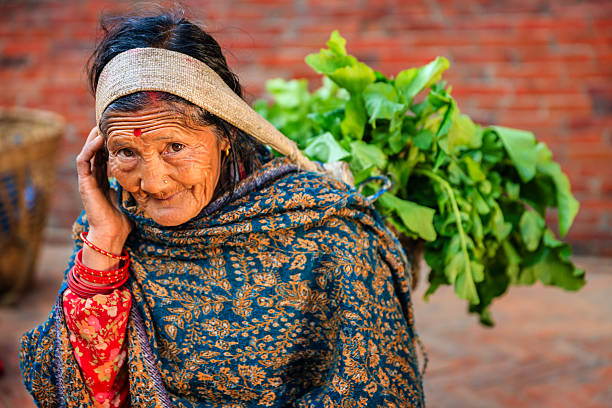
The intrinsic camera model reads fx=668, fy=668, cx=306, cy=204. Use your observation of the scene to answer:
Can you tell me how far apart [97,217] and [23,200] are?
2.55m

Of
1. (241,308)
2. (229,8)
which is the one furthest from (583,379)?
(229,8)

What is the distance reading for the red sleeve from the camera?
1.92m

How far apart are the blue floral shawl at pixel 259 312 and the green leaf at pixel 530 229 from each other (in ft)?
2.38

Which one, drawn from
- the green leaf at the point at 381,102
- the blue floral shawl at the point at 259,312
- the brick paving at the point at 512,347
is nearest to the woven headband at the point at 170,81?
the blue floral shawl at the point at 259,312

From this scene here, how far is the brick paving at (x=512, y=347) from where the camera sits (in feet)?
10.9

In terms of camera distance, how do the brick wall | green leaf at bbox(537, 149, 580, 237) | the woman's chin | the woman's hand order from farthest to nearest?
the brick wall < green leaf at bbox(537, 149, 580, 237) < the woman's hand < the woman's chin

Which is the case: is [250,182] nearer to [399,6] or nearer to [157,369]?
[157,369]

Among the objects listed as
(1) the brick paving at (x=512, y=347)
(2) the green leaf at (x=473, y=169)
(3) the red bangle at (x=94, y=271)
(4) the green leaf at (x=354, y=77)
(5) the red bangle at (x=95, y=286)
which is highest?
(4) the green leaf at (x=354, y=77)

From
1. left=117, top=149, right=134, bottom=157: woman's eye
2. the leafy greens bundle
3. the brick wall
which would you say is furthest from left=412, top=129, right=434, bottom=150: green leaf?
the brick wall

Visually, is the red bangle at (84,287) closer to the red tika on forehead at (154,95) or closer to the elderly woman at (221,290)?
the elderly woman at (221,290)

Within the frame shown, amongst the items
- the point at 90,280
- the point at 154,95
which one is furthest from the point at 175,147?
the point at 90,280

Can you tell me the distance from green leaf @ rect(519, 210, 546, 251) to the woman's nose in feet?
4.49

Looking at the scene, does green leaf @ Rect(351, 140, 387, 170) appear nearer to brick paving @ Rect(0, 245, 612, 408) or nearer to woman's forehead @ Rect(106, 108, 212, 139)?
woman's forehead @ Rect(106, 108, 212, 139)

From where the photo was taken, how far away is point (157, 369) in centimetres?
195
